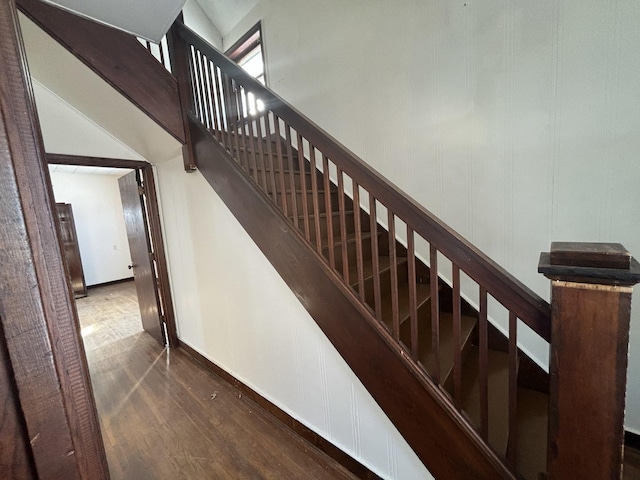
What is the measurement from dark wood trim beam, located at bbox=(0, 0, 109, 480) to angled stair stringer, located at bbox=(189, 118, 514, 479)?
991mm

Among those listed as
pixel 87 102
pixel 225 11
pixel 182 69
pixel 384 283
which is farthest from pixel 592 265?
pixel 225 11

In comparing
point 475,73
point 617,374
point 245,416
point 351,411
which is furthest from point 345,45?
point 245,416

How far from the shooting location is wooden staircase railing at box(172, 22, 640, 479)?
35.4 inches

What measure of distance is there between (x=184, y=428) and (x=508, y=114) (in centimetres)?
303

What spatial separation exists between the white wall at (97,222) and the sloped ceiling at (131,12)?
6.07m

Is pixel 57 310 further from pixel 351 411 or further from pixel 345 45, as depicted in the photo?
pixel 345 45

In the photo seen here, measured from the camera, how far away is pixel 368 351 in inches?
47.4

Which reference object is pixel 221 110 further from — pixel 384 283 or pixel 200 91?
pixel 384 283

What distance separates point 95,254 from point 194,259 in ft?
18.2

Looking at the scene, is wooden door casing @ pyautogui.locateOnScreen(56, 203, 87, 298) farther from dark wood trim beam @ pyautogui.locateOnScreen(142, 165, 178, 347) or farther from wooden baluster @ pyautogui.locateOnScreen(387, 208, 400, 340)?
wooden baluster @ pyautogui.locateOnScreen(387, 208, 400, 340)

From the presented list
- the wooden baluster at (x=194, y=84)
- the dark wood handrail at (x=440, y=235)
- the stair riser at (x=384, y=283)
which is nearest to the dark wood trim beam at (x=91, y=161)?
the wooden baluster at (x=194, y=84)

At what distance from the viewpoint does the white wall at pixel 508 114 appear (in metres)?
1.31

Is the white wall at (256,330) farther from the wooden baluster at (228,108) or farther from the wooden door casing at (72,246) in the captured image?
the wooden door casing at (72,246)

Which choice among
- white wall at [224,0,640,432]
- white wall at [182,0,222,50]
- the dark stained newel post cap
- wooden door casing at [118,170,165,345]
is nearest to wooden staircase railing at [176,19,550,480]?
the dark stained newel post cap
